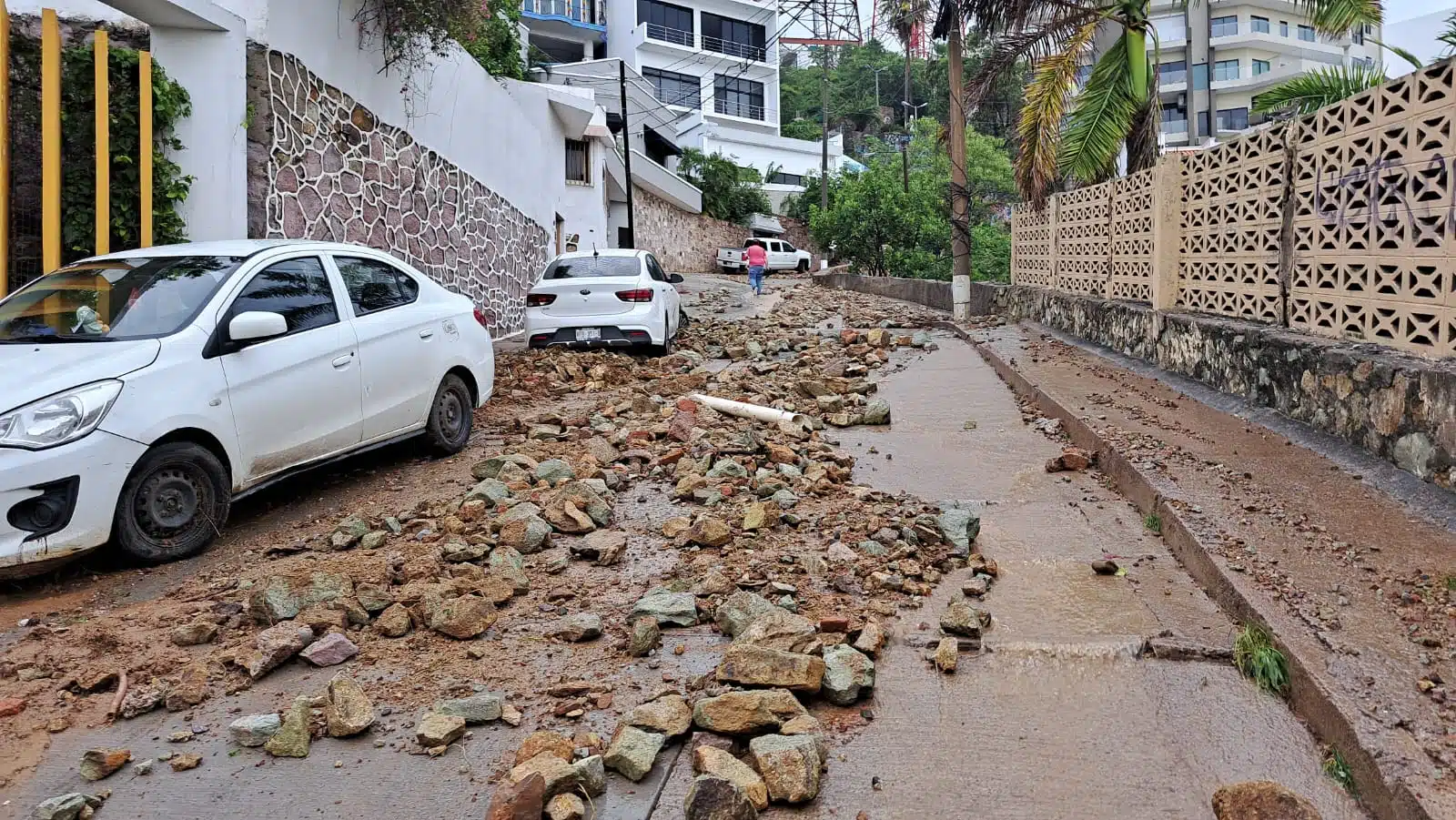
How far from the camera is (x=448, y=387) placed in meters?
7.54

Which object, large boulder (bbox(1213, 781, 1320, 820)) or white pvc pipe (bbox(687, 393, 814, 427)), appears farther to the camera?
white pvc pipe (bbox(687, 393, 814, 427))

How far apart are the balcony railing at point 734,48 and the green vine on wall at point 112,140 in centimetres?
4987

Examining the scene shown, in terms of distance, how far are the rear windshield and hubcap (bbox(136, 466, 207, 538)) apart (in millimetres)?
7623

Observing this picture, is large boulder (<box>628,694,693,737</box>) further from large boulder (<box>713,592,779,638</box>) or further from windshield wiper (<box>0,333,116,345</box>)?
windshield wiper (<box>0,333,116,345</box>)

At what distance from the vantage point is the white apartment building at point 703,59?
51.8m

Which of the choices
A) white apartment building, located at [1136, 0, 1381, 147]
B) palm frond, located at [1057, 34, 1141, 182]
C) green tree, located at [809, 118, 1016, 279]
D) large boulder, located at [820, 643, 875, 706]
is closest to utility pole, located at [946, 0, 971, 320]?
palm frond, located at [1057, 34, 1141, 182]

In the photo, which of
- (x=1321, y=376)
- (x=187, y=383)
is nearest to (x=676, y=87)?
(x=1321, y=376)

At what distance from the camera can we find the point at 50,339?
5.27 metres

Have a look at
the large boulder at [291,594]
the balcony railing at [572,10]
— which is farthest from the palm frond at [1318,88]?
the balcony railing at [572,10]

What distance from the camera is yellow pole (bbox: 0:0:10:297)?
24.2ft

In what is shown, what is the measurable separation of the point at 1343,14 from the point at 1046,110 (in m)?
4.25

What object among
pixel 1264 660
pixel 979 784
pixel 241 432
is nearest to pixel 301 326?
pixel 241 432

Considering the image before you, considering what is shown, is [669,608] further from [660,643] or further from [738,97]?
[738,97]

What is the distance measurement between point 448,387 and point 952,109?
48.0 feet
